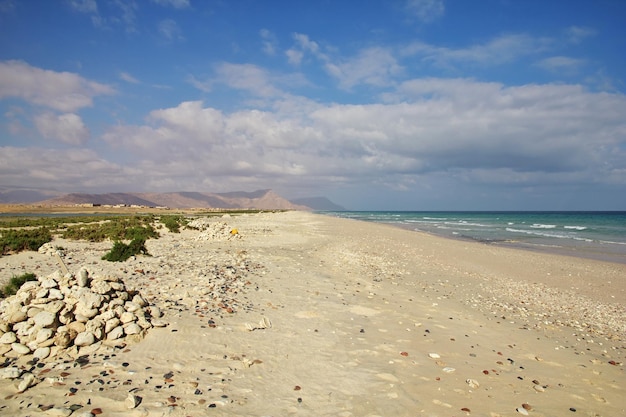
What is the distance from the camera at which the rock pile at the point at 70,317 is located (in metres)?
6.14

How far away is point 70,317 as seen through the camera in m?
6.72

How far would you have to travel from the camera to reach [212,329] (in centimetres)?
761

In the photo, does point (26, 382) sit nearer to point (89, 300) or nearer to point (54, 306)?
point (54, 306)

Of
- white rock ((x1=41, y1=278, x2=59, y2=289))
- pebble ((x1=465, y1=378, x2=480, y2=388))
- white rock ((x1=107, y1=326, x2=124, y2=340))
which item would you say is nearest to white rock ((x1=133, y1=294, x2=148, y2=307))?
white rock ((x1=107, y1=326, x2=124, y2=340))

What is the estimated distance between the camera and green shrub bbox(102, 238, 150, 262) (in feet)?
48.8

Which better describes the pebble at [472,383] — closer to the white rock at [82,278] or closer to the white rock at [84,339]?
the white rock at [84,339]

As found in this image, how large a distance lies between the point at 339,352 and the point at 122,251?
1232 cm

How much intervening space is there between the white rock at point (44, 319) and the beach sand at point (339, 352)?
2.25 feet

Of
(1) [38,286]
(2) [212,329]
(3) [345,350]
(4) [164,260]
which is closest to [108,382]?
(2) [212,329]

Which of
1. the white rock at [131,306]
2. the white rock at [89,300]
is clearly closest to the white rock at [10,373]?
the white rock at [89,300]

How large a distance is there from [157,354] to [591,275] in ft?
69.9

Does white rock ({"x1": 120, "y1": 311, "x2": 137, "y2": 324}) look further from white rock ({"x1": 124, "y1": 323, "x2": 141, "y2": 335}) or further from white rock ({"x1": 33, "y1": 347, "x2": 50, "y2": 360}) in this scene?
white rock ({"x1": 33, "y1": 347, "x2": 50, "y2": 360})

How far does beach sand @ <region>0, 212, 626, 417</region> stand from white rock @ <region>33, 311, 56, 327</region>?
69cm

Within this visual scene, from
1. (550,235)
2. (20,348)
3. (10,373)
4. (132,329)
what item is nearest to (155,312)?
(132,329)
